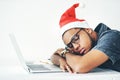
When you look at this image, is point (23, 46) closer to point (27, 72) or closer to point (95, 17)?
point (95, 17)

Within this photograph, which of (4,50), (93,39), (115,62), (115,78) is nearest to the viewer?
(115,78)

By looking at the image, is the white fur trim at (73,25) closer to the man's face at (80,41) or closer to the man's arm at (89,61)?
the man's face at (80,41)

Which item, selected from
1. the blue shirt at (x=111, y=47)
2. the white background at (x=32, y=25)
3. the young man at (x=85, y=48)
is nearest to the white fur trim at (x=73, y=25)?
the young man at (x=85, y=48)

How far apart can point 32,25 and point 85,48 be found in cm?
74

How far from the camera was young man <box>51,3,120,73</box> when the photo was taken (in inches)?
44.1

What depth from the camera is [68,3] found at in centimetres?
194

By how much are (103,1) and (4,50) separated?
848 millimetres

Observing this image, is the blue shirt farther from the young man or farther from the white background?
the white background

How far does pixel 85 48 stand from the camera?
4.13ft

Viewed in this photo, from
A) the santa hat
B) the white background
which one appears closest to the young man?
the santa hat

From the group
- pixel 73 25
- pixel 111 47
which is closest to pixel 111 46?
pixel 111 47

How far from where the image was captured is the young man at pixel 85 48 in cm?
112

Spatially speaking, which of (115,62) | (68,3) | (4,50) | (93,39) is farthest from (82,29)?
(4,50)

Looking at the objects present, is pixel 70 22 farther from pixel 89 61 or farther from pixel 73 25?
pixel 89 61
